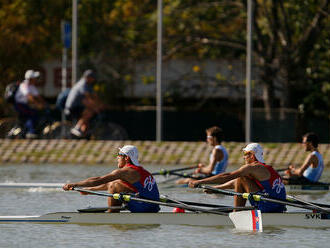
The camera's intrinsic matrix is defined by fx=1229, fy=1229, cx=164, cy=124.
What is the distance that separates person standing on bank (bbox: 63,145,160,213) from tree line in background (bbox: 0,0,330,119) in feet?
57.1

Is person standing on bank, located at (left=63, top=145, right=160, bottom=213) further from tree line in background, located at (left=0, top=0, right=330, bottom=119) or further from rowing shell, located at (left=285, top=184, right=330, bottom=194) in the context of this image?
tree line in background, located at (left=0, top=0, right=330, bottom=119)

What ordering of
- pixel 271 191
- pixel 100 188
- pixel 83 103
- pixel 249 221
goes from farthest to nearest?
pixel 83 103
pixel 100 188
pixel 271 191
pixel 249 221

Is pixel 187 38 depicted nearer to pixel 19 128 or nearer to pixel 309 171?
pixel 19 128

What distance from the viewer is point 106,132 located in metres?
30.7

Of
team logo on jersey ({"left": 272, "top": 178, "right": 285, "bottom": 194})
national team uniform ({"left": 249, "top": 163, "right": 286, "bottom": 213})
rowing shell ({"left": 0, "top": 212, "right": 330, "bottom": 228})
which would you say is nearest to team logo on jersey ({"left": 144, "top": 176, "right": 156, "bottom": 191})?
rowing shell ({"left": 0, "top": 212, "right": 330, "bottom": 228})

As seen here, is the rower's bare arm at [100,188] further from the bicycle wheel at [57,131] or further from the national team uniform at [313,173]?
the bicycle wheel at [57,131]

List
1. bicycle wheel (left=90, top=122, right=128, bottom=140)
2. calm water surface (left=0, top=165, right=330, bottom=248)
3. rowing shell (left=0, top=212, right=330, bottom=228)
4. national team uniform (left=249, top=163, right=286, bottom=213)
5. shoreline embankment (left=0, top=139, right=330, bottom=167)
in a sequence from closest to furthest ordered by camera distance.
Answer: calm water surface (left=0, top=165, right=330, bottom=248), rowing shell (left=0, top=212, right=330, bottom=228), national team uniform (left=249, top=163, right=286, bottom=213), shoreline embankment (left=0, top=139, right=330, bottom=167), bicycle wheel (left=90, top=122, right=128, bottom=140)

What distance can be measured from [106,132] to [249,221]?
47.9 ft

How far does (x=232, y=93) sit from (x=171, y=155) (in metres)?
8.50

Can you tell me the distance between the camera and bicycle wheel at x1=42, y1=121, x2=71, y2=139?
30.8 m

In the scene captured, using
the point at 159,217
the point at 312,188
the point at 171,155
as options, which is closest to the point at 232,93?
the point at 171,155

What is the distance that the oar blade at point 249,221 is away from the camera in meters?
16.4

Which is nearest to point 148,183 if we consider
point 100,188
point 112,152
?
point 100,188

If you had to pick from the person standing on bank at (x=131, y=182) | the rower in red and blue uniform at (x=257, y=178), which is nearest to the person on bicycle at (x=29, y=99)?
the person standing on bank at (x=131, y=182)
